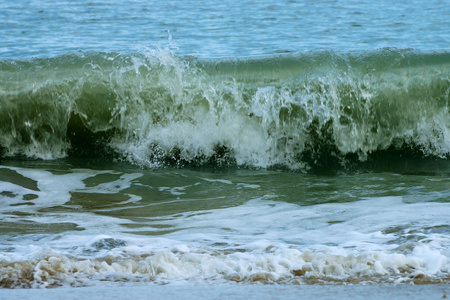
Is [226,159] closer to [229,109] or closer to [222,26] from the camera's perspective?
[229,109]

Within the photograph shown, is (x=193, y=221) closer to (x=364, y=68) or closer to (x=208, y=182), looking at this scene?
(x=208, y=182)

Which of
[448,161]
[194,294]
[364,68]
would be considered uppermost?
[364,68]

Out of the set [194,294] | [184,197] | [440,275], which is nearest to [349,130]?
[184,197]

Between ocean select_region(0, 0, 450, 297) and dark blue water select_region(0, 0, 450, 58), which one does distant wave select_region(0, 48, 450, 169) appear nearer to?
ocean select_region(0, 0, 450, 297)

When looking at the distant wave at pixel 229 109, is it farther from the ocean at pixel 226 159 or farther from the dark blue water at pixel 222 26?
the dark blue water at pixel 222 26

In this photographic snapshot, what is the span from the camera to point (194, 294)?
2.35m

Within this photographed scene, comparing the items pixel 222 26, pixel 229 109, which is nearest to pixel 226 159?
pixel 229 109

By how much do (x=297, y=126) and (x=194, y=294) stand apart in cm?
343

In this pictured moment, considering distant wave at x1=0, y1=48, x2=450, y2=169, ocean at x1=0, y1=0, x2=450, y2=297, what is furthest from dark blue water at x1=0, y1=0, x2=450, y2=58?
distant wave at x1=0, y1=48, x2=450, y2=169

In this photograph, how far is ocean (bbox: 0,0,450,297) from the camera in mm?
2779

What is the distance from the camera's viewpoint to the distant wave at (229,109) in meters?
5.55

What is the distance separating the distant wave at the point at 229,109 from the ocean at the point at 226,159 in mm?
15

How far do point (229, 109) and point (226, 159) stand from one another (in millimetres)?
537

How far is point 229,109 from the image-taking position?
5699mm
